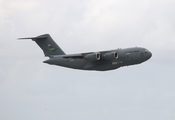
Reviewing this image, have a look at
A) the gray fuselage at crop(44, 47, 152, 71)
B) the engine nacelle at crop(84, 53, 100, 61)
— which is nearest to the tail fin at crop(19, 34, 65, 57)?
the gray fuselage at crop(44, 47, 152, 71)

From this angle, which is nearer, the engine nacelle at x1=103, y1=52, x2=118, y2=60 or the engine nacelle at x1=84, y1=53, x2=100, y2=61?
the engine nacelle at x1=103, y1=52, x2=118, y2=60

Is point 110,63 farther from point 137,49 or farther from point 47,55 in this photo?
point 47,55

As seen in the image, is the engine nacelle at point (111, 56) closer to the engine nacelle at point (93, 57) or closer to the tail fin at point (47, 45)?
the engine nacelle at point (93, 57)

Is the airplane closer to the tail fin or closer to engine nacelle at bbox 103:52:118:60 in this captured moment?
engine nacelle at bbox 103:52:118:60

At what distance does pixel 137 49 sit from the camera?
3138 cm

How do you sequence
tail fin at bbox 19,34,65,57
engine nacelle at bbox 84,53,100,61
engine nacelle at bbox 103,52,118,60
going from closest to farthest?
engine nacelle at bbox 103,52,118,60
engine nacelle at bbox 84,53,100,61
tail fin at bbox 19,34,65,57

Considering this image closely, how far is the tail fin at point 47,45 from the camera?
35.3 metres

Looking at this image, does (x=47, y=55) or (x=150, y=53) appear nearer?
(x=150, y=53)

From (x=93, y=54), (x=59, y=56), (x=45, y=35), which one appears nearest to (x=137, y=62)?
(x=93, y=54)

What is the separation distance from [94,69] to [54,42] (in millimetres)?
5161

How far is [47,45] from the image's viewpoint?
116 feet

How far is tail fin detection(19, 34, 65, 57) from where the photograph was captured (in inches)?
1389

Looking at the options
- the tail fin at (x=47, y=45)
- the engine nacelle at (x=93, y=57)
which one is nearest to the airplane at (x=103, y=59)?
the engine nacelle at (x=93, y=57)

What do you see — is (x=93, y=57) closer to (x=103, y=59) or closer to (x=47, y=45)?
(x=103, y=59)
